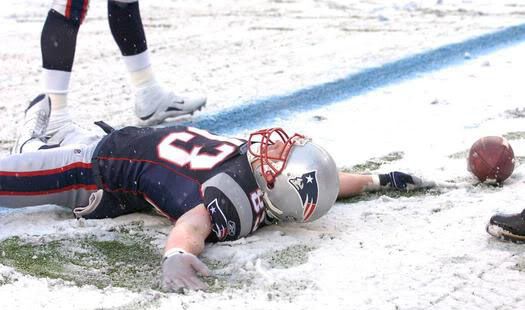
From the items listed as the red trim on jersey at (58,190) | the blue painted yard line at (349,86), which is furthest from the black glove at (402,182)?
the blue painted yard line at (349,86)

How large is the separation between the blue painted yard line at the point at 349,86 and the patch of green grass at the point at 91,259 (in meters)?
1.64

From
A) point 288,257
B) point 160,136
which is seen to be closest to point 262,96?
point 160,136

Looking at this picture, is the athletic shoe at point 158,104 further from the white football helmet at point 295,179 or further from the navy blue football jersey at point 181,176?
the white football helmet at point 295,179

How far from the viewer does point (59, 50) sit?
Result: 13.6 feet

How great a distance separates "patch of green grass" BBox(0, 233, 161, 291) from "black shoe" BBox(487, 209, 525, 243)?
1.09m

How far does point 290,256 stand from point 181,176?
1.87ft

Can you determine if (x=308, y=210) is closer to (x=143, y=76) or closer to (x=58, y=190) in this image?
(x=58, y=190)

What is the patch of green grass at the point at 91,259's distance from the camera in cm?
267

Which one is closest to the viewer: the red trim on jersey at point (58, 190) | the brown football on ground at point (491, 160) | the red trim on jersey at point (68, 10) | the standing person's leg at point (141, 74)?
the red trim on jersey at point (58, 190)

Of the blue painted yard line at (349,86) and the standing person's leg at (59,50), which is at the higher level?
the standing person's leg at (59,50)

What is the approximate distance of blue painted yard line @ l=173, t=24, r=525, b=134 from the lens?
4770 mm

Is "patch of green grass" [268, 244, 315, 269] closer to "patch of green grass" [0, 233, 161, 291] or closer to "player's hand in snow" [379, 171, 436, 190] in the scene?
"patch of green grass" [0, 233, 161, 291]

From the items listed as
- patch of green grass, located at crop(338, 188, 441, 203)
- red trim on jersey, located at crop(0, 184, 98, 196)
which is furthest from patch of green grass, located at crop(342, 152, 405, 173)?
red trim on jersey, located at crop(0, 184, 98, 196)

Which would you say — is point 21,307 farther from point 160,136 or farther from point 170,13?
point 170,13
